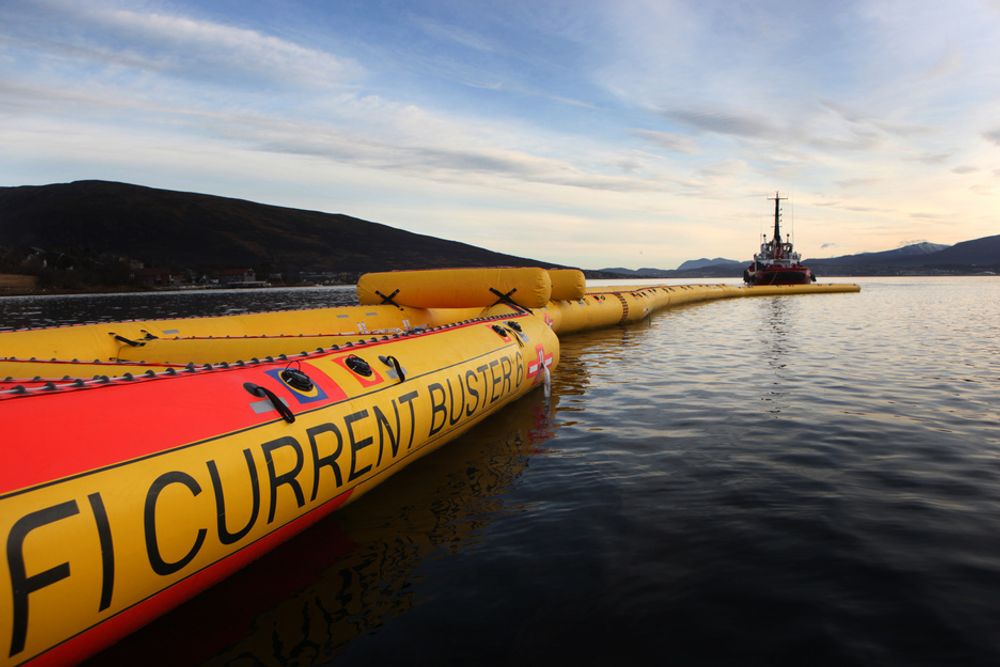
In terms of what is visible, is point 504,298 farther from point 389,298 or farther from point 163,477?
point 163,477

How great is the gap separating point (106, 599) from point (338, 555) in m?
1.82

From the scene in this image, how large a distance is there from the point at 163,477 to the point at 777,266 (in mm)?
71102

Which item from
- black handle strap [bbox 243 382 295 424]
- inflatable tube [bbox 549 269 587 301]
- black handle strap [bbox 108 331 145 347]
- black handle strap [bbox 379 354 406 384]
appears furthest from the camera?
inflatable tube [bbox 549 269 587 301]

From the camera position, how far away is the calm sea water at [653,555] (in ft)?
11.2

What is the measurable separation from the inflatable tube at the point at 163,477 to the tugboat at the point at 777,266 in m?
67.6

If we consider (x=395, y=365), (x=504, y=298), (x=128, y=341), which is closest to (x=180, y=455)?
(x=395, y=365)

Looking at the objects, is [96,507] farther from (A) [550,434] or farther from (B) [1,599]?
(A) [550,434]

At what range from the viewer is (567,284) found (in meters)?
18.3

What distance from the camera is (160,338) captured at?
9008 millimetres

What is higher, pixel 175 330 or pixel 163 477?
pixel 175 330

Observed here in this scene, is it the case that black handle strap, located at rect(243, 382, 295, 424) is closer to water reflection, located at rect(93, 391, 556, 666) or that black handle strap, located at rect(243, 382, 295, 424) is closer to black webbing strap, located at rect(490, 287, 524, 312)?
water reflection, located at rect(93, 391, 556, 666)

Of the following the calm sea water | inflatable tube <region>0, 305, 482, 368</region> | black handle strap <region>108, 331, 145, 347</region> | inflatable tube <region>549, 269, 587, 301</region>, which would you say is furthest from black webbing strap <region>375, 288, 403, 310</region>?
the calm sea water

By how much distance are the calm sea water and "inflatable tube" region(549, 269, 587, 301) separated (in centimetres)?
1007

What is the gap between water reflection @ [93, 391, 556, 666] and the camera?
3426 millimetres
